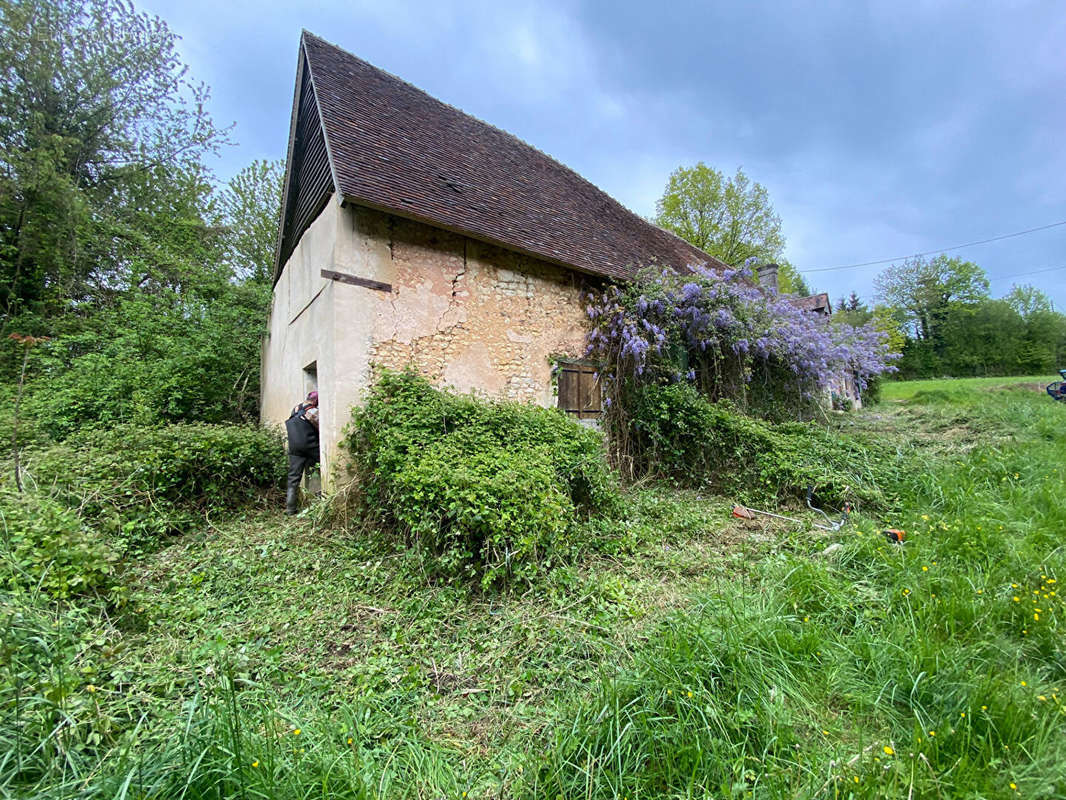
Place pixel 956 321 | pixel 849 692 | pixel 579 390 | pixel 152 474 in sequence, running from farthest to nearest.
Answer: pixel 956 321 < pixel 579 390 < pixel 152 474 < pixel 849 692

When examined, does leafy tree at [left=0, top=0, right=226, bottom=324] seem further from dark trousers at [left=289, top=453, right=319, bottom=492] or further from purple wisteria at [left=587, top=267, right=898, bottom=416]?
purple wisteria at [left=587, top=267, right=898, bottom=416]

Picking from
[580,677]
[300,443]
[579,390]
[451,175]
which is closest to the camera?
[580,677]

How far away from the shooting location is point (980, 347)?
102 feet

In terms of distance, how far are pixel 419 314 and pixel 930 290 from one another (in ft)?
148

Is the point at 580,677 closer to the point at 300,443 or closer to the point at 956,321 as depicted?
the point at 300,443

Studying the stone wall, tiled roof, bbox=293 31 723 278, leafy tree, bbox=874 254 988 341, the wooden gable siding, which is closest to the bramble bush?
the stone wall

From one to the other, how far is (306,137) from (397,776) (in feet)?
28.8

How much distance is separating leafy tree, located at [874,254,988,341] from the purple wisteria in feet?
116

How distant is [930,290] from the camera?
3353cm

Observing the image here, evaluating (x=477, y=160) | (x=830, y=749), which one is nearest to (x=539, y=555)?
(x=830, y=749)

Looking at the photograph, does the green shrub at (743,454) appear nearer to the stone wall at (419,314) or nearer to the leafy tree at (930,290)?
the stone wall at (419,314)

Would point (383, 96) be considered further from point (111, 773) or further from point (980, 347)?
point (980, 347)

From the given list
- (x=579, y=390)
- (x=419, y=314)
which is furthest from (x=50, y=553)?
(x=579, y=390)

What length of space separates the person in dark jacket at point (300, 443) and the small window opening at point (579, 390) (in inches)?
153
